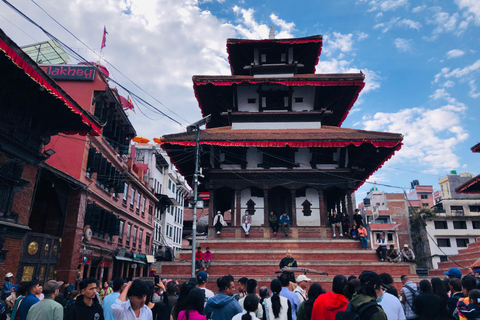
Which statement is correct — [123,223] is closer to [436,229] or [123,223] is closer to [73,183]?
[73,183]

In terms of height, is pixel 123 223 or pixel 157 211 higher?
pixel 157 211

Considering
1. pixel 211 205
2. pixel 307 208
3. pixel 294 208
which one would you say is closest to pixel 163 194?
pixel 211 205

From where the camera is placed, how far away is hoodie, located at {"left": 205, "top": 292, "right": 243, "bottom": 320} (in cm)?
522

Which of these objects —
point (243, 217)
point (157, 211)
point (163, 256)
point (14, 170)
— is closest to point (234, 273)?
point (243, 217)

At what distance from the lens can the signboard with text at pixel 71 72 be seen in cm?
2595

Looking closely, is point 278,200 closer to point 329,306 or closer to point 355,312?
point 329,306

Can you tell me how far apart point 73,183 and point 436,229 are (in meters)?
49.5

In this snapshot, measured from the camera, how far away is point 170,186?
56.6 m

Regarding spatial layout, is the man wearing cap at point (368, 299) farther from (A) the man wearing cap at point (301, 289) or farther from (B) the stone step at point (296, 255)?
(B) the stone step at point (296, 255)

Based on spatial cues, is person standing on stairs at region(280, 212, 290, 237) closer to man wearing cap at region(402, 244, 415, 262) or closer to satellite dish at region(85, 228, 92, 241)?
man wearing cap at region(402, 244, 415, 262)

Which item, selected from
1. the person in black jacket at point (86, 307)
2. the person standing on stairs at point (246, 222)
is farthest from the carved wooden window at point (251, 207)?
the person in black jacket at point (86, 307)

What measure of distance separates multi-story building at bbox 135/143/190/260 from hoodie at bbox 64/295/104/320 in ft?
128

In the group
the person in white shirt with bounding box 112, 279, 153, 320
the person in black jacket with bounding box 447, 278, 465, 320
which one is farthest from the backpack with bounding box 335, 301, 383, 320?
the person in black jacket with bounding box 447, 278, 465, 320

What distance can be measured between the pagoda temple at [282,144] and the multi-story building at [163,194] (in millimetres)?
25534
